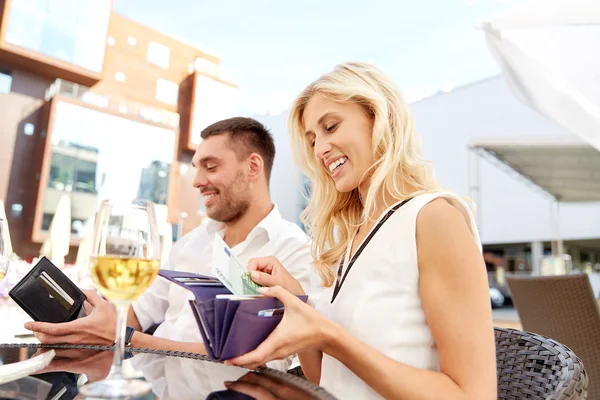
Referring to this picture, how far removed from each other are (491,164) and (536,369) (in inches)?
739

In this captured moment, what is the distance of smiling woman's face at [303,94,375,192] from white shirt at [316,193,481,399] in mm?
238

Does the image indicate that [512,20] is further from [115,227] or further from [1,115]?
[1,115]

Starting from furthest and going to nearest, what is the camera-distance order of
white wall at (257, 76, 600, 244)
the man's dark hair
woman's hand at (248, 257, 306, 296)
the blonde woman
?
white wall at (257, 76, 600, 244)
the man's dark hair
woman's hand at (248, 257, 306, 296)
the blonde woman

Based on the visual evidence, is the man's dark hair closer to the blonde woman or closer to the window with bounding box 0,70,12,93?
the blonde woman

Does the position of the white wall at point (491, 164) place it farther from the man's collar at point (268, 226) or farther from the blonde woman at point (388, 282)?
the blonde woman at point (388, 282)

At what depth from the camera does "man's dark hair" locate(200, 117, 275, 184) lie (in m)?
2.29

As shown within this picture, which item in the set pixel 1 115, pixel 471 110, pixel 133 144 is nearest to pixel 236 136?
pixel 133 144

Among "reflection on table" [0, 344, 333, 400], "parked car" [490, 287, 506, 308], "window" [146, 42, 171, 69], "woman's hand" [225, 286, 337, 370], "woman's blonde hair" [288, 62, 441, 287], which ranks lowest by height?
"parked car" [490, 287, 506, 308]

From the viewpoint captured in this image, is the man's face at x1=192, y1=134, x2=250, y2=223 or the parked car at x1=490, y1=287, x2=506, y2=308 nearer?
the man's face at x1=192, y1=134, x2=250, y2=223

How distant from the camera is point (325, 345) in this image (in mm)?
789

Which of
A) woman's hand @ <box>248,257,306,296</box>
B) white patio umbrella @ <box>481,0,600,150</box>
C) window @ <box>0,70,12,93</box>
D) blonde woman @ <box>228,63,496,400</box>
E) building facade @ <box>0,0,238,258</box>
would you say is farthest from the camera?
window @ <box>0,70,12,93</box>

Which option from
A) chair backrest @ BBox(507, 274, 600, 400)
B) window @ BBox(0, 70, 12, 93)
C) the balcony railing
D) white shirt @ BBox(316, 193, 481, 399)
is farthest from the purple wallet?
window @ BBox(0, 70, 12, 93)

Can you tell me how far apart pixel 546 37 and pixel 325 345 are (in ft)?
8.11

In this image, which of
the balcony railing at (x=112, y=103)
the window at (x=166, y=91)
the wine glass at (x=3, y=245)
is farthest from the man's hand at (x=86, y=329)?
the window at (x=166, y=91)
